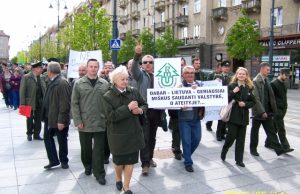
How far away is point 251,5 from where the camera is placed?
36375 millimetres

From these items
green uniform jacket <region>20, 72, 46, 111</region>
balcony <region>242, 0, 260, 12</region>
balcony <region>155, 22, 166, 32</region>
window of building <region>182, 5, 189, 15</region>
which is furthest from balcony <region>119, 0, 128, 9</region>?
green uniform jacket <region>20, 72, 46, 111</region>

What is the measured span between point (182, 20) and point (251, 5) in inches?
496

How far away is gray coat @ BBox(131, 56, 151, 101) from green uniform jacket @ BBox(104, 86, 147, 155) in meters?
1.20

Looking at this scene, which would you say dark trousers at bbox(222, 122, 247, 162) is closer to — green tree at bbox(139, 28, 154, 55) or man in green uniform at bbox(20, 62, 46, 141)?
man in green uniform at bbox(20, 62, 46, 141)

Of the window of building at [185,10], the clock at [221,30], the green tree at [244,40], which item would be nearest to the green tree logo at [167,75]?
the green tree at [244,40]

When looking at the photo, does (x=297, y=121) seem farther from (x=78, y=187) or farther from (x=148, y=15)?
(x=148, y=15)

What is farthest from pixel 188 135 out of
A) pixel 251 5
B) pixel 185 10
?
pixel 185 10

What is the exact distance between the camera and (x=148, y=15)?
56.6m

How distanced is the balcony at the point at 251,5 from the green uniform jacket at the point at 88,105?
3304 cm

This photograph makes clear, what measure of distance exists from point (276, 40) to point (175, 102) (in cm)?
2961

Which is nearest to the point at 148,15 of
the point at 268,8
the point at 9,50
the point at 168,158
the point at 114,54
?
the point at 268,8

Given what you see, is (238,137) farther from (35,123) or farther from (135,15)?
(135,15)

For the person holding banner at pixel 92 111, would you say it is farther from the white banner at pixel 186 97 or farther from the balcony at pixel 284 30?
the balcony at pixel 284 30

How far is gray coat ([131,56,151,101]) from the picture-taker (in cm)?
626
